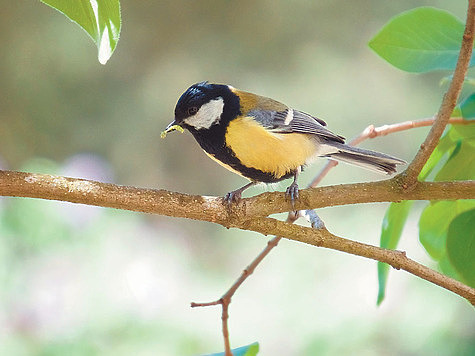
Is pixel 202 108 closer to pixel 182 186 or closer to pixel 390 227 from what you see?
pixel 390 227

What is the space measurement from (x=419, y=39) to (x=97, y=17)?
467 millimetres

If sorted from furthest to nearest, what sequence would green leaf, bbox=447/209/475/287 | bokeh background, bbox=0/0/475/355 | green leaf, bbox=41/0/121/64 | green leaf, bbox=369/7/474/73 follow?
bokeh background, bbox=0/0/475/355
green leaf, bbox=369/7/474/73
green leaf, bbox=447/209/475/287
green leaf, bbox=41/0/121/64

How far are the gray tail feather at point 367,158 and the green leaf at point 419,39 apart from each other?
0.19 m

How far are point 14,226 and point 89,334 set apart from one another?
0.43 metres

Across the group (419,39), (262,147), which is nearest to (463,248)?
(419,39)

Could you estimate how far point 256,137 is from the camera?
100cm

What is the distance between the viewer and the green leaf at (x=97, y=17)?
1.71ft

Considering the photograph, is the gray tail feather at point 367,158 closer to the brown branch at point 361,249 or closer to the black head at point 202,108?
the black head at point 202,108

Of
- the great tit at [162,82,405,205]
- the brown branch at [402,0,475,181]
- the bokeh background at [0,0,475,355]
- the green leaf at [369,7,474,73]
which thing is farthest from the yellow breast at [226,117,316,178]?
the bokeh background at [0,0,475,355]

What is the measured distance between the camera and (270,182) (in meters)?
1.07

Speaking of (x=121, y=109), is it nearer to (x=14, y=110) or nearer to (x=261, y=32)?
(x=14, y=110)

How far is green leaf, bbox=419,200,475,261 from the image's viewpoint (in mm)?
780

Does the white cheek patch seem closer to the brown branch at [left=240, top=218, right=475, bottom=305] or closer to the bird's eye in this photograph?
the bird's eye

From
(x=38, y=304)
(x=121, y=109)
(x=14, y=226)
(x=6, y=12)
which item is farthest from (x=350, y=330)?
(x=6, y=12)
